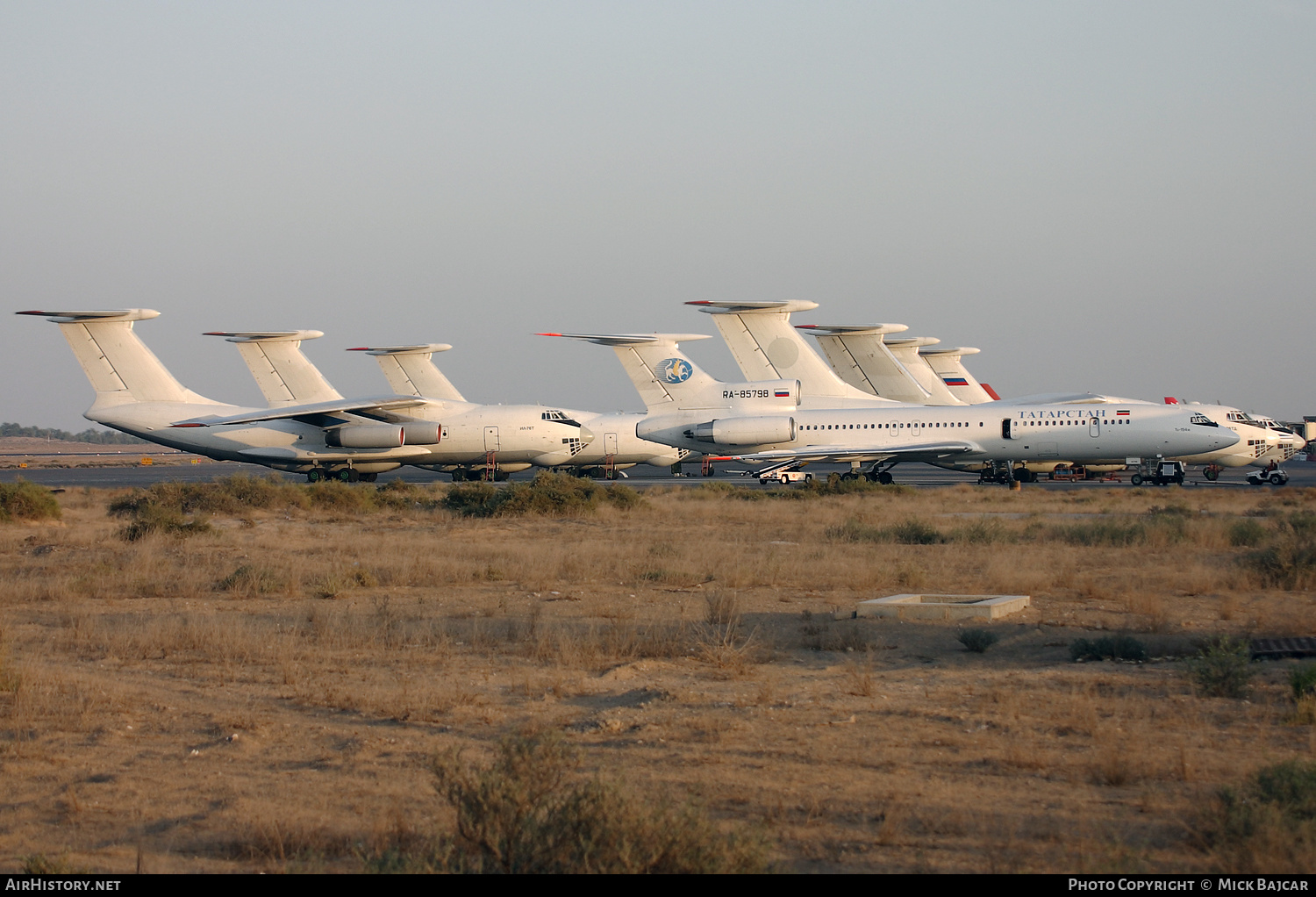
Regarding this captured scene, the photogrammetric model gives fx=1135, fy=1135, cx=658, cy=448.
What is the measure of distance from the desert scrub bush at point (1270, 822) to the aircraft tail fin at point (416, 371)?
49344 millimetres

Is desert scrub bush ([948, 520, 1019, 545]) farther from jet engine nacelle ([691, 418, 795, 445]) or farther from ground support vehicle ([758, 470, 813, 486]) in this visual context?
ground support vehicle ([758, 470, 813, 486])

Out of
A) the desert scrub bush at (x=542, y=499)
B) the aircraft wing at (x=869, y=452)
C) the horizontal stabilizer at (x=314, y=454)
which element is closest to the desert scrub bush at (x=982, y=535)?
the desert scrub bush at (x=542, y=499)

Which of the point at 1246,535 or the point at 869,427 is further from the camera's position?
the point at 869,427

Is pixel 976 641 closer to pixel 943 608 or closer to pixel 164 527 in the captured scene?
pixel 943 608

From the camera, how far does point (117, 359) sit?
1697 inches

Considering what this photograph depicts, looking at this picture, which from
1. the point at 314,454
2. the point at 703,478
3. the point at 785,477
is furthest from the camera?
the point at 703,478

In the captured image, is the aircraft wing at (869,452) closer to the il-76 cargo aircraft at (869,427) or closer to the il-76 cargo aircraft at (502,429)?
the il-76 cargo aircraft at (869,427)

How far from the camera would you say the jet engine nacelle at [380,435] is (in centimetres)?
4412

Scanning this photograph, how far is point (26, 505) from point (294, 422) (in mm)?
19115

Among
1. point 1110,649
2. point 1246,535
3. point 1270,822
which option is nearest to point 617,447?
point 1246,535

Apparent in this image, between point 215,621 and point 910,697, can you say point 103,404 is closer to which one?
point 215,621

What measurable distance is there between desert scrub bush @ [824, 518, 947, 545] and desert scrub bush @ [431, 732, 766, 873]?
50.9ft

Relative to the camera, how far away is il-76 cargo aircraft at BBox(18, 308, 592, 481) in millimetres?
42969

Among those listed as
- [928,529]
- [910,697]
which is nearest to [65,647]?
[910,697]
